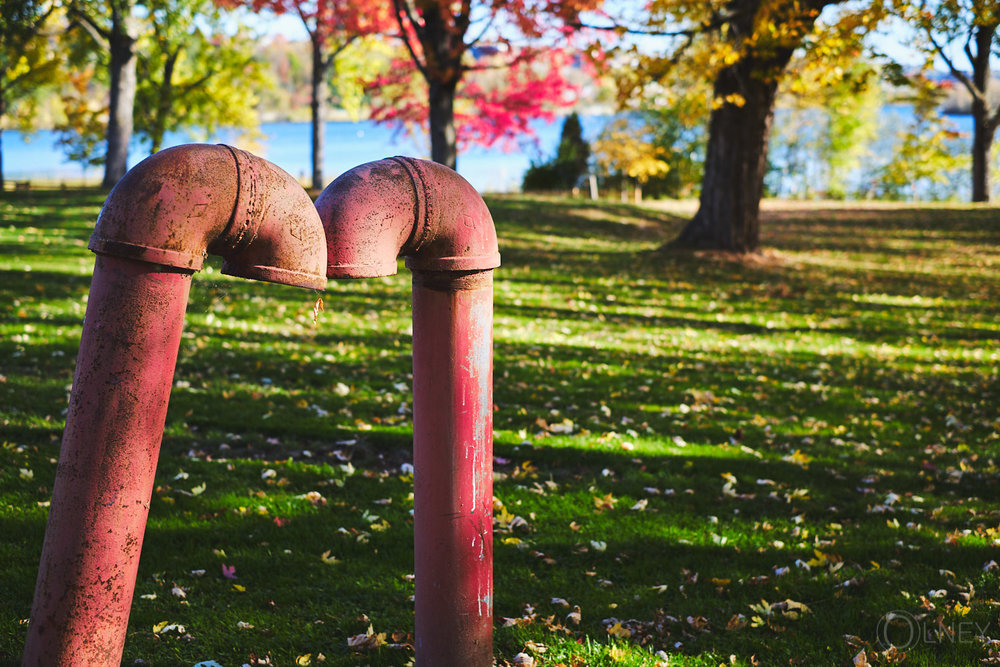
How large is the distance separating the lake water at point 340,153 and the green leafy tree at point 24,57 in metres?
2.60

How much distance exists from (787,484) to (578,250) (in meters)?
12.7

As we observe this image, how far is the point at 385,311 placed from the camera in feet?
36.3

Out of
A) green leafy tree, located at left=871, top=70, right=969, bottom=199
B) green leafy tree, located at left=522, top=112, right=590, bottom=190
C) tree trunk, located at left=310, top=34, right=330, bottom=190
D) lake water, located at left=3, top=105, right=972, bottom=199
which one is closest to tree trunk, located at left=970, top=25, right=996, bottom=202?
green leafy tree, located at left=871, top=70, right=969, bottom=199

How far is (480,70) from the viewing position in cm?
1888

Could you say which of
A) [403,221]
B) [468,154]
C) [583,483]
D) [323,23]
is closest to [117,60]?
[323,23]

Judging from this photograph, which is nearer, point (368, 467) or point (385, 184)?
point (385, 184)

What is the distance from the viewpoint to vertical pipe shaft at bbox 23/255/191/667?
2.03 metres

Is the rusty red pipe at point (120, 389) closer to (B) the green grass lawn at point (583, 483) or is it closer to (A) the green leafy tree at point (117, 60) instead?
(B) the green grass lawn at point (583, 483)

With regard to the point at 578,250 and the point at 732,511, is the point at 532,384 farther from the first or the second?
the point at 578,250

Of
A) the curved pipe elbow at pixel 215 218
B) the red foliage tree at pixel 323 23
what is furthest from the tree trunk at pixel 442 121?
the curved pipe elbow at pixel 215 218

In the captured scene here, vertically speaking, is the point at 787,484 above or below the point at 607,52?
below

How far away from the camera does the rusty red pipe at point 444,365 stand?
2508 millimetres

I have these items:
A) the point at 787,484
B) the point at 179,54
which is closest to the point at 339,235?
the point at 787,484

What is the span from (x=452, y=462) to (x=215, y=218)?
1.15 meters
